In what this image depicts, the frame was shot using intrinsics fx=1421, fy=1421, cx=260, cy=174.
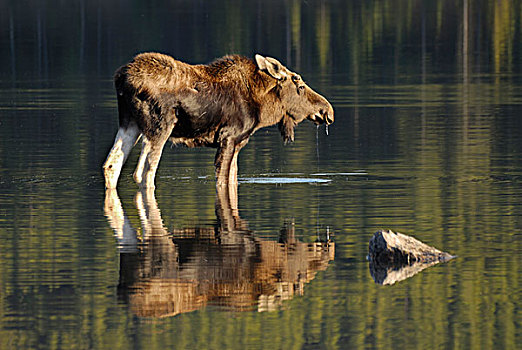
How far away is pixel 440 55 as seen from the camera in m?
52.7

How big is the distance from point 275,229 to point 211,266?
234 cm

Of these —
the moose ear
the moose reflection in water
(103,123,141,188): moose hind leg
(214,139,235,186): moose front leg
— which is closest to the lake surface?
the moose reflection in water

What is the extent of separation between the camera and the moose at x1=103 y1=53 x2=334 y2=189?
61.3ft

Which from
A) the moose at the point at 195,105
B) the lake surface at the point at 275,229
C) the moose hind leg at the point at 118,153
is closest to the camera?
the lake surface at the point at 275,229

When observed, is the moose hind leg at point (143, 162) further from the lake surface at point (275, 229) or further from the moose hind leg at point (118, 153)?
the lake surface at point (275, 229)

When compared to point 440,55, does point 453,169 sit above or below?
below

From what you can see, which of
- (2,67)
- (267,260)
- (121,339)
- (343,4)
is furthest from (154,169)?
(343,4)

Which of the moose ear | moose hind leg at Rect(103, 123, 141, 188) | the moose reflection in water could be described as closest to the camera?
the moose reflection in water

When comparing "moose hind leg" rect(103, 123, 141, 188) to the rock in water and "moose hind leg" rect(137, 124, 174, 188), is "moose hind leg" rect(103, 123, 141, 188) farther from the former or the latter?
the rock in water

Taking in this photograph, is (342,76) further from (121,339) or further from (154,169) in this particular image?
(121,339)

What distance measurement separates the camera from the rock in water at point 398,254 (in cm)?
1293

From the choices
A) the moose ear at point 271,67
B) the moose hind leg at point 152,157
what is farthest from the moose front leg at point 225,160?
the moose ear at point 271,67

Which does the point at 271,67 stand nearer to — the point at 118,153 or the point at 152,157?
the point at 152,157

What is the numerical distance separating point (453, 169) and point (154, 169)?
449 centimetres
